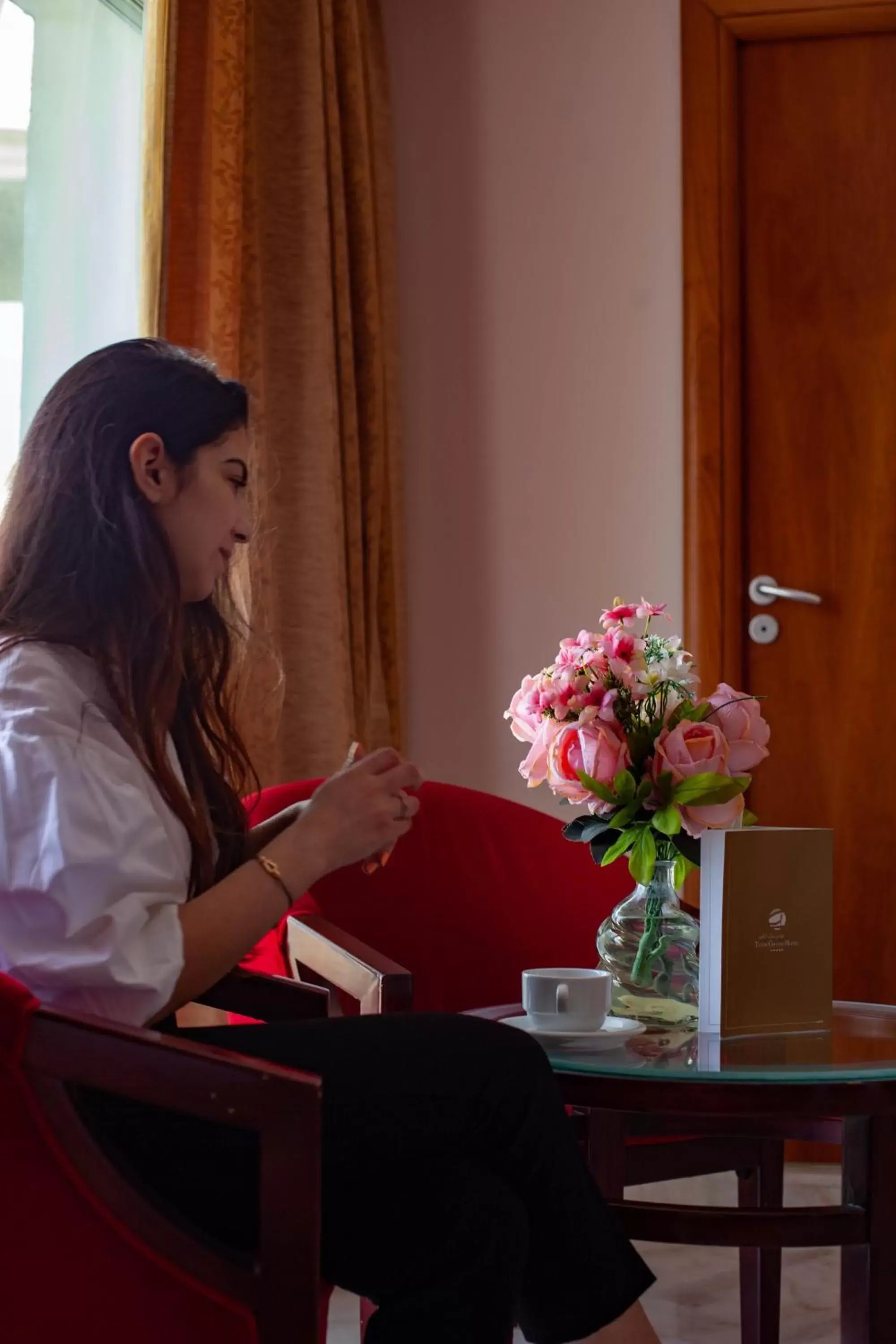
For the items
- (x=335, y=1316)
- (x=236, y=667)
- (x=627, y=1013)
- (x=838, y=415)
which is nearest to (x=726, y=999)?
(x=627, y=1013)

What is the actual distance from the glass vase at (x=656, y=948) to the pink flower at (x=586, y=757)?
0.12 m

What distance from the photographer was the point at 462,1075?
118cm

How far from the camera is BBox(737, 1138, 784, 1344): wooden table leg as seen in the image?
187 cm

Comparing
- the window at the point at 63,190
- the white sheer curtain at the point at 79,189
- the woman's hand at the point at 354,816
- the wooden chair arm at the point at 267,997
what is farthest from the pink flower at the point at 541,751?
the white sheer curtain at the point at 79,189

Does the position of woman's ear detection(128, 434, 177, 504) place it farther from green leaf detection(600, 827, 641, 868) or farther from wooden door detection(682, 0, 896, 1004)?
wooden door detection(682, 0, 896, 1004)

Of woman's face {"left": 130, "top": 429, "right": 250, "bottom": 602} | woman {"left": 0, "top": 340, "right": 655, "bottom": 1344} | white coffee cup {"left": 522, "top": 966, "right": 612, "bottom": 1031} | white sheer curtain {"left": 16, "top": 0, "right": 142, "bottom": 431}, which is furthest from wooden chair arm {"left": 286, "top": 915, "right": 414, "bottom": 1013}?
white sheer curtain {"left": 16, "top": 0, "right": 142, "bottom": 431}

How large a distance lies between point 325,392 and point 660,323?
850 mm

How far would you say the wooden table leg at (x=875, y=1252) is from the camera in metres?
1.31

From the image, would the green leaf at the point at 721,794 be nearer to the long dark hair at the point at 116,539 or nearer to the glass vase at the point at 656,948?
the glass vase at the point at 656,948

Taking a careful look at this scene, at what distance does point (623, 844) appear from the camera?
1.54 metres

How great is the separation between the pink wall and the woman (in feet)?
5.96

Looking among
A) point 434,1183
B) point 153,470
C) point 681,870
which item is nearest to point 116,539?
point 153,470

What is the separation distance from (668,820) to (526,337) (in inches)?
76.1

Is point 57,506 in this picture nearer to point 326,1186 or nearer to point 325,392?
point 326,1186
